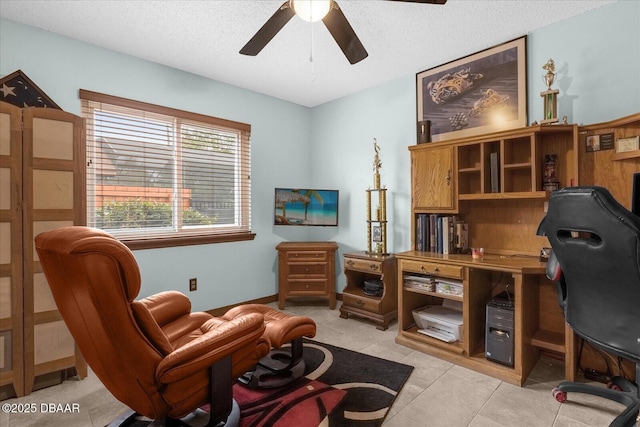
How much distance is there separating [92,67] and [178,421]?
282cm

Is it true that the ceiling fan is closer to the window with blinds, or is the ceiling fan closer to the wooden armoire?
the wooden armoire

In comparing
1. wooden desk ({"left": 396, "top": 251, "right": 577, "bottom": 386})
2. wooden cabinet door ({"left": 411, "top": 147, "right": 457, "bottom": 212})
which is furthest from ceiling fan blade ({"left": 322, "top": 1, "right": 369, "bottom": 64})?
wooden desk ({"left": 396, "top": 251, "right": 577, "bottom": 386})

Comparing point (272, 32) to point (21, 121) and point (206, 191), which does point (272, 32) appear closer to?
→ point (21, 121)

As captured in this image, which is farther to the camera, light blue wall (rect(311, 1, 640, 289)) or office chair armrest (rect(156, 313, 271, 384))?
light blue wall (rect(311, 1, 640, 289))

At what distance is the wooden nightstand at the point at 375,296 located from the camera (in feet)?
10.2

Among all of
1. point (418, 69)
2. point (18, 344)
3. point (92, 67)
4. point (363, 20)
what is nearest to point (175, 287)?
point (18, 344)

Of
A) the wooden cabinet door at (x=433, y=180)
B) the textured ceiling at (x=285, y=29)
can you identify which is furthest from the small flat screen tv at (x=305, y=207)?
the textured ceiling at (x=285, y=29)

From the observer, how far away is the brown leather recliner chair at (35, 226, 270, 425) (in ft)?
3.85

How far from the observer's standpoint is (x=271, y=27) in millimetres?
1823

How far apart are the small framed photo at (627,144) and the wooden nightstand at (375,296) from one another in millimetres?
1900

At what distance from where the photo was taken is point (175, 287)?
3.16 metres

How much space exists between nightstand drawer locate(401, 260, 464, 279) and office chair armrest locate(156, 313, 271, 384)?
1.51m

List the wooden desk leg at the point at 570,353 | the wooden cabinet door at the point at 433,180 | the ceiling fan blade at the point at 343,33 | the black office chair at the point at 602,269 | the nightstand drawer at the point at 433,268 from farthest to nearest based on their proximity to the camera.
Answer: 1. the wooden cabinet door at the point at 433,180
2. the nightstand drawer at the point at 433,268
3. the wooden desk leg at the point at 570,353
4. the ceiling fan blade at the point at 343,33
5. the black office chair at the point at 602,269

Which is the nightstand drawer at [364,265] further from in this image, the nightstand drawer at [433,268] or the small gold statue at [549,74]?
the small gold statue at [549,74]
